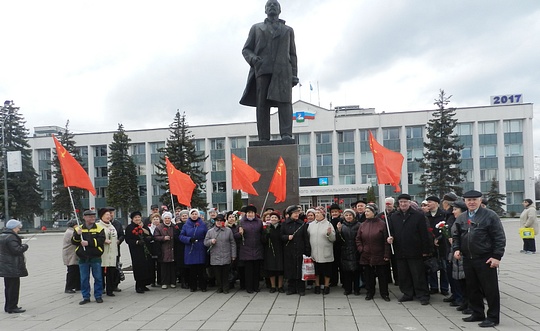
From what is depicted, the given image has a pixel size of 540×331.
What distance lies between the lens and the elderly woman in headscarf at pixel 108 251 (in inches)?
339

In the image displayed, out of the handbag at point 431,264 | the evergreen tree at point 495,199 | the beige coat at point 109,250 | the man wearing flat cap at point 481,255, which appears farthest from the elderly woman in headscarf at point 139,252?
the evergreen tree at point 495,199

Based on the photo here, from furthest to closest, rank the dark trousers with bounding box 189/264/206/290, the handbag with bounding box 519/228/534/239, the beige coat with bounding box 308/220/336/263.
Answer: the handbag with bounding box 519/228/534/239, the dark trousers with bounding box 189/264/206/290, the beige coat with bounding box 308/220/336/263

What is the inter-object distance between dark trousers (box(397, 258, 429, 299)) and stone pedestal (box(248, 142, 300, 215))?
3066 millimetres

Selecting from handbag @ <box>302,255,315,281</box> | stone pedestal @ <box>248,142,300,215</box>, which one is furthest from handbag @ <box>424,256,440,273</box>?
stone pedestal @ <box>248,142,300,215</box>

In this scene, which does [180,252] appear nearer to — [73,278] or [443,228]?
[73,278]

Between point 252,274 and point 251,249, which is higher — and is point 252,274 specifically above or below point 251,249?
below

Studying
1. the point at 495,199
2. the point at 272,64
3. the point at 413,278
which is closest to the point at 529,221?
the point at 413,278

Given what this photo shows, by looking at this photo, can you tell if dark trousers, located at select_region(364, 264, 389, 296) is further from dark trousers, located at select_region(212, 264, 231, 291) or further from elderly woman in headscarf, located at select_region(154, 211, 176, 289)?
elderly woman in headscarf, located at select_region(154, 211, 176, 289)

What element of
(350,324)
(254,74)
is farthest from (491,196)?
(350,324)

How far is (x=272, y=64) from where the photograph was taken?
10.7 m

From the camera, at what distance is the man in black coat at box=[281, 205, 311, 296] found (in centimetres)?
833

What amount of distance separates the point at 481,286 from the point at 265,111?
248 inches

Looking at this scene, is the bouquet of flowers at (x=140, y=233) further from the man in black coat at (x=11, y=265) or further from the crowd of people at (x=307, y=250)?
the man in black coat at (x=11, y=265)

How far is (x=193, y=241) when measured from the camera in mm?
8867
